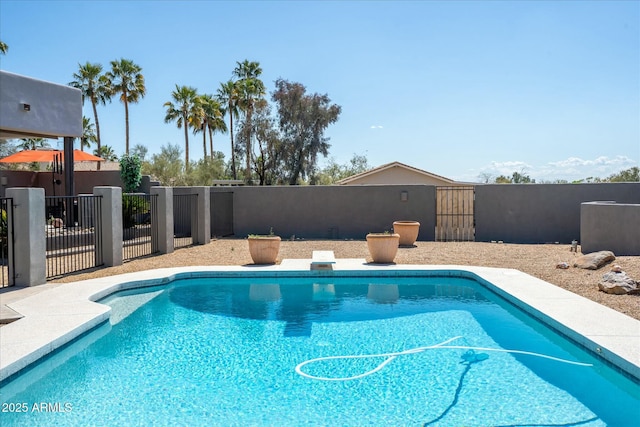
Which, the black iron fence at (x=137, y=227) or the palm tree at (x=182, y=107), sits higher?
the palm tree at (x=182, y=107)

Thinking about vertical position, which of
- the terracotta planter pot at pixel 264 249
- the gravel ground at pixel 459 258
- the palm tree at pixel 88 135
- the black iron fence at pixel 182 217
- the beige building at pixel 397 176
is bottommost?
the gravel ground at pixel 459 258

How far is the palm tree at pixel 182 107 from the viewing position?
3956cm

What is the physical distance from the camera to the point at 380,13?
17188 mm

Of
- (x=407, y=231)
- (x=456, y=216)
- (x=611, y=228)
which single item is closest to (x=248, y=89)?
(x=456, y=216)

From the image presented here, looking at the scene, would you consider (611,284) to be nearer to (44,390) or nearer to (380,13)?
(44,390)

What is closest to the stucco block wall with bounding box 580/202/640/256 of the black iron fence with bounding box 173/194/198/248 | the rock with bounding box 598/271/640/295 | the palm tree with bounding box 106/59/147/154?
the rock with bounding box 598/271/640/295

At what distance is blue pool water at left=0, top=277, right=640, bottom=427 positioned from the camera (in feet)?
15.4

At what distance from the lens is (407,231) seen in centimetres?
1539

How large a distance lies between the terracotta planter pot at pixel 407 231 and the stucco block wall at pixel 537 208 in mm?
2822

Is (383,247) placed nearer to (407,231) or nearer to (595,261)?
(407,231)

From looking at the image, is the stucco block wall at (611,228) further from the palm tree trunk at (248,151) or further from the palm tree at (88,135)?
the palm tree at (88,135)

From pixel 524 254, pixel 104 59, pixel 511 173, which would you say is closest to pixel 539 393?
pixel 524 254

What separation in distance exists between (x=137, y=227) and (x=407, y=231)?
9319 mm

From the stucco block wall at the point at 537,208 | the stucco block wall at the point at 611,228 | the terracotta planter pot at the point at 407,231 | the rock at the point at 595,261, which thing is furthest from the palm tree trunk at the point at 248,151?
the rock at the point at 595,261
